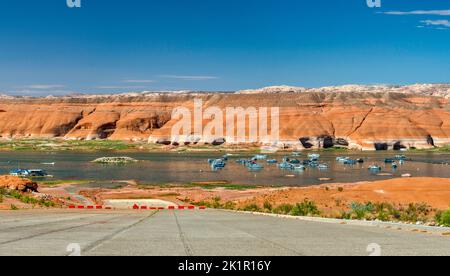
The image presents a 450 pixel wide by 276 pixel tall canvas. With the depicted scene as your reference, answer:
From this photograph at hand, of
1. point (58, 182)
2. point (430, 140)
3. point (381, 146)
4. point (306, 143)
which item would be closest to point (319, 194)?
point (58, 182)

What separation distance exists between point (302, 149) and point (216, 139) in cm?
3346

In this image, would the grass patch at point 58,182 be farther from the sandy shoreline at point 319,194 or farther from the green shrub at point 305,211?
the green shrub at point 305,211

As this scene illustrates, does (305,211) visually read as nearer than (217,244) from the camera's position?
No

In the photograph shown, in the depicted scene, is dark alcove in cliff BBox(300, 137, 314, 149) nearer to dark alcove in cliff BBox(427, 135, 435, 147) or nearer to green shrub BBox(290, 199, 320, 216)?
dark alcove in cliff BBox(427, 135, 435, 147)

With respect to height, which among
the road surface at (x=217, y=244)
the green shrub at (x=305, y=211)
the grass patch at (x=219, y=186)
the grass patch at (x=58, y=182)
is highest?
the road surface at (x=217, y=244)

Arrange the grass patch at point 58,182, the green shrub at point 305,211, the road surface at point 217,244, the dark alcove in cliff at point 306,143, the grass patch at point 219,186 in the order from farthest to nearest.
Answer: the dark alcove in cliff at point 306,143 → the grass patch at point 58,182 → the grass patch at point 219,186 → the green shrub at point 305,211 → the road surface at point 217,244

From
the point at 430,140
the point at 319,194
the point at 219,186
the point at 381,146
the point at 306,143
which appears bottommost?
the point at 219,186

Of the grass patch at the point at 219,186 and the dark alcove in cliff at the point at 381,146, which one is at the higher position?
the dark alcove in cliff at the point at 381,146

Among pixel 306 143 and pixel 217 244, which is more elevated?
pixel 217 244

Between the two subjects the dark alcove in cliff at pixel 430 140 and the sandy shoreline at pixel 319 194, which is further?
the dark alcove in cliff at pixel 430 140

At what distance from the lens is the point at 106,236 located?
12.7 m

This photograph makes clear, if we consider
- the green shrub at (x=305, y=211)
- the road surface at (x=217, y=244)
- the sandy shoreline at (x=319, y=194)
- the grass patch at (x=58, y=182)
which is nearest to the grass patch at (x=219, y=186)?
the sandy shoreline at (x=319, y=194)

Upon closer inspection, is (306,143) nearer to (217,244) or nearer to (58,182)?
(58,182)
